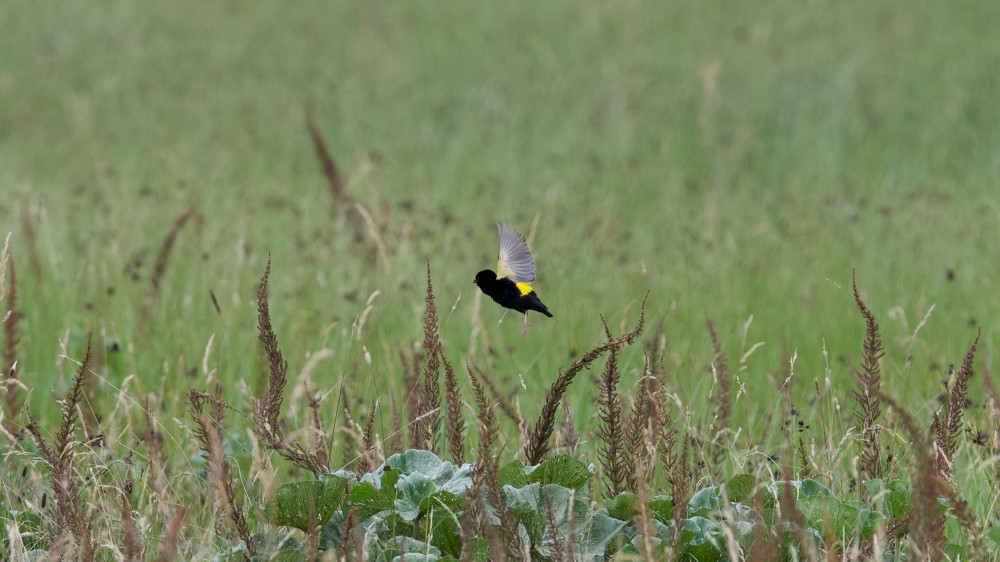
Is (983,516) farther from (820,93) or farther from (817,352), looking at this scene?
(820,93)

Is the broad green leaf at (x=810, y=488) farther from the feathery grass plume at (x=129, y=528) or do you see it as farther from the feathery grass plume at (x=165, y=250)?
the feathery grass plume at (x=165, y=250)

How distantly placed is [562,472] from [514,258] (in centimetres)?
47

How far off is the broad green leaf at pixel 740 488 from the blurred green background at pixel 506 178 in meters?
0.80

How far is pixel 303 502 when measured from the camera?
2.19 metres

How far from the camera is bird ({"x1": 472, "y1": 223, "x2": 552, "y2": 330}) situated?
8.11 ft

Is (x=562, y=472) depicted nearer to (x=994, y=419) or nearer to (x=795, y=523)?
(x=795, y=523)

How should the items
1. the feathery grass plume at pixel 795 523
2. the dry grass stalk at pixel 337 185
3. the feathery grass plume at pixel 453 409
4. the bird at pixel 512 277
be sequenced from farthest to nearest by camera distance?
1. the dry grass stalk at pixel 337 185
2. the bird at pixel 512 277
3. the feathery grass plume at pixel 453 409
4. the feathery grass plume at pixel 795 523

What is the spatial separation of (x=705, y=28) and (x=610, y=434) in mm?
12385

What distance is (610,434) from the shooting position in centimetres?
231

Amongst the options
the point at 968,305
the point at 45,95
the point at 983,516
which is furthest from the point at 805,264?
the point at 45,95

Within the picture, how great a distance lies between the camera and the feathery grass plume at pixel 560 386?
2.01 meters

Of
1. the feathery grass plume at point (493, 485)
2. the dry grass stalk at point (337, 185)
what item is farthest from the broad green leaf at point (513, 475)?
the dry grass stalk at point (337, 185)

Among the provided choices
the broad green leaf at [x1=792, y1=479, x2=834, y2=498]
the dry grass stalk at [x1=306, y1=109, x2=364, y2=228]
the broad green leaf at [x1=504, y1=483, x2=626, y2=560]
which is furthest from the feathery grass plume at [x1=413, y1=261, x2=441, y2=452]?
the dry grass stalk at [x1=306, y1=109, x2=364, y2=228]

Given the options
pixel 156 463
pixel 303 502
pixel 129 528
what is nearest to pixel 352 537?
pixel 303 502
